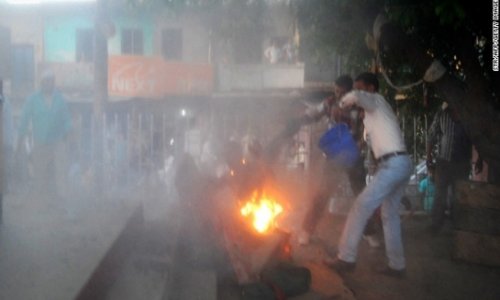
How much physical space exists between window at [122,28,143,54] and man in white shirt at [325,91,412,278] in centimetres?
2222

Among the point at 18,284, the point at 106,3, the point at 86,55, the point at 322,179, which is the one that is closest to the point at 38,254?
the point at 18,284

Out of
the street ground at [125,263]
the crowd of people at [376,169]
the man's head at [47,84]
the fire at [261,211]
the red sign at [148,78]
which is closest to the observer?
the street ground at [125,263]

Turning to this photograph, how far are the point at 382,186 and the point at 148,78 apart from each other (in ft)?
57.7

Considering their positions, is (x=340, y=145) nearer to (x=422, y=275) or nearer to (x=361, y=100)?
(x=361, y=100)

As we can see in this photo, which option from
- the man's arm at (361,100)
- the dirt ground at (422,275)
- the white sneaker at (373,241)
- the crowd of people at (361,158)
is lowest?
the dirt ground at (422,275)

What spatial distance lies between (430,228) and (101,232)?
18.1 ft

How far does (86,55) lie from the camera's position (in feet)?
87.0

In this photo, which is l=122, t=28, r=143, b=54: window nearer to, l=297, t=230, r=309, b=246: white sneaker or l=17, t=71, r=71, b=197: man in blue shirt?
l=17, t=71, r=71, b=197: man in blue shirt

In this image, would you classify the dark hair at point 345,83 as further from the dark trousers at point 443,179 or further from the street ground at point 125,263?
the dark trousers at point 443,179

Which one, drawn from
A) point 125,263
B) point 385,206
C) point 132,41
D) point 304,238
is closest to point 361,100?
point 385,206

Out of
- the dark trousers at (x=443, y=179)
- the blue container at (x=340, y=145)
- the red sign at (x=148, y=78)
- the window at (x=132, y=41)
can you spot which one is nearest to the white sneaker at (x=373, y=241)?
the blue container at (x=340, y=145)

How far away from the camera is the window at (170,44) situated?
26.6 meters

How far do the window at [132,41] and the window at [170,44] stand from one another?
1160 millimetres

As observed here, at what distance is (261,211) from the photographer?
278 inches
